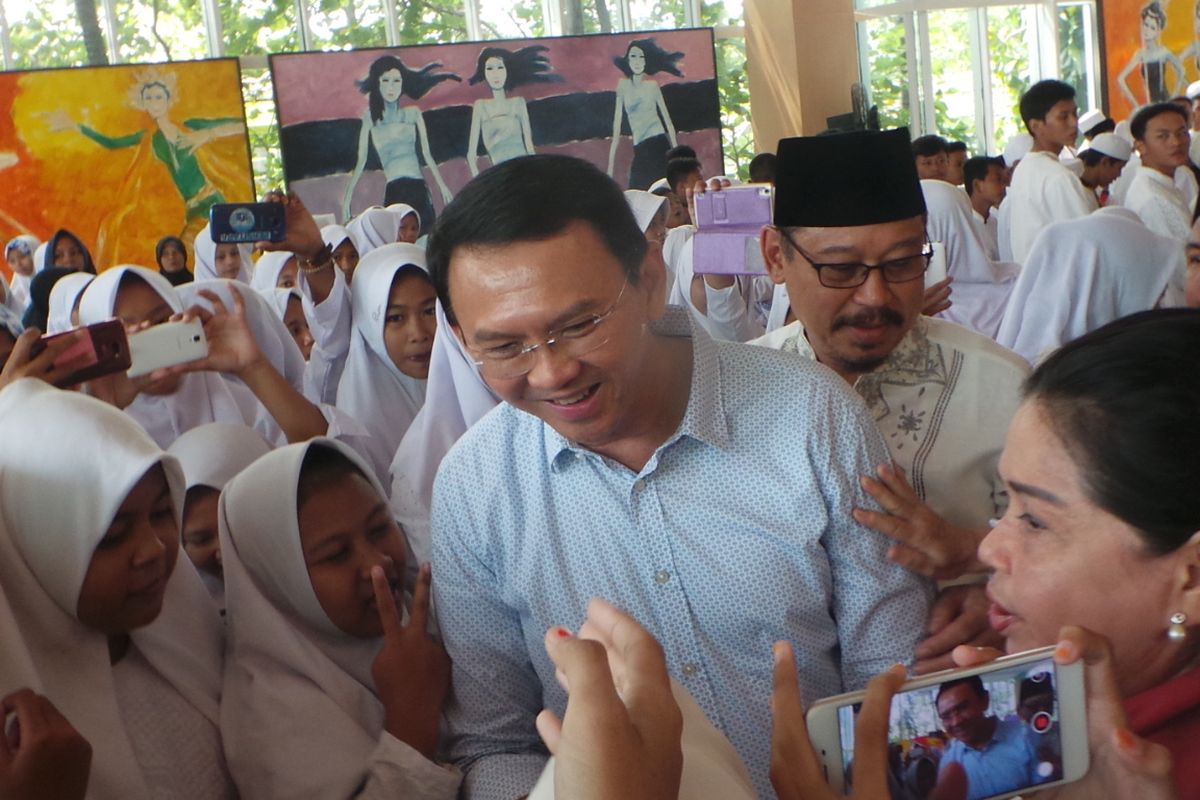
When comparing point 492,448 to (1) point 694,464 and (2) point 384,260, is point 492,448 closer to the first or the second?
(1) point 694,464

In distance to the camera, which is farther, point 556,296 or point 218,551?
point 218,551

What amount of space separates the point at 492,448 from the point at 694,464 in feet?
0.91

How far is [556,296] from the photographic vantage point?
1451 millimetres

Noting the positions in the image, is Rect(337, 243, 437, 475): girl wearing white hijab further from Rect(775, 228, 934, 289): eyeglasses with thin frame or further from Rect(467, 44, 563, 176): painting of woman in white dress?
Rect(467, 44, 563, 176): painting of woman in white dress

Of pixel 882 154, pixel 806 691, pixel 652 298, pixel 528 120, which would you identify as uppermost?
pixel 528 120

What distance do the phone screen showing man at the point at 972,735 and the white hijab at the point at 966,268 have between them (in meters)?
4.02

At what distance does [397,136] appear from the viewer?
11297mm

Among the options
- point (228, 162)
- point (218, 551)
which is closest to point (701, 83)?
point (228, 162)

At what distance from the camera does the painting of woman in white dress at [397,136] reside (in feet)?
36.8

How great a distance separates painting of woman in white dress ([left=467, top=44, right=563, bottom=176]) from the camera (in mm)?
11664

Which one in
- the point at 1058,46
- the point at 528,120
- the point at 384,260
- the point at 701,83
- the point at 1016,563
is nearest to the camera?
the point at 1016,563

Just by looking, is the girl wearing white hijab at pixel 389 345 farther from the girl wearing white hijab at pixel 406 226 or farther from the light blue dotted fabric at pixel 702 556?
the girl wearing white hijab at pixel 406 226

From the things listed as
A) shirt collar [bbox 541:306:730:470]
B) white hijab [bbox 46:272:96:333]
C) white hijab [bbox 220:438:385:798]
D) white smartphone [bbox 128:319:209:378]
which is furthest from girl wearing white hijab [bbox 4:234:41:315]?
shirt collar [bbox 541:306:730:470]

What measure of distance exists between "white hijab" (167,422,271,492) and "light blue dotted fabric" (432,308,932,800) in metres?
1.09
